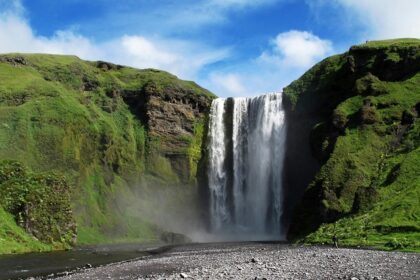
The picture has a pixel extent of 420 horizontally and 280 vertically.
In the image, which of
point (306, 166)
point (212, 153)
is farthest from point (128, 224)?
point (306, 166)

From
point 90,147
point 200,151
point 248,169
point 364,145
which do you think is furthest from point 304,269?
point 200,151

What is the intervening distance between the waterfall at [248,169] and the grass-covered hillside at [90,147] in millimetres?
6969

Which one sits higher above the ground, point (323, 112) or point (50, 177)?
point (323, 112)

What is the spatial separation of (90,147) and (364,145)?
160 ft

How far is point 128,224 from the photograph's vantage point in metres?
85.7

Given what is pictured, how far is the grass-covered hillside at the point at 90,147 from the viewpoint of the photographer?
65375 mm

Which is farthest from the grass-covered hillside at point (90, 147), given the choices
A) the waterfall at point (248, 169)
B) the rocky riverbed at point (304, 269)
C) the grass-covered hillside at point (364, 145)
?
the grass-covered hillside at point (364, 145)

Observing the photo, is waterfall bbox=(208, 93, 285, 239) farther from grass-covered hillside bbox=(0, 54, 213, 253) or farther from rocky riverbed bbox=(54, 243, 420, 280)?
rocky riverbed bbox=(54, 243, 420, 280)

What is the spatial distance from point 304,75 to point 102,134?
1678 inches

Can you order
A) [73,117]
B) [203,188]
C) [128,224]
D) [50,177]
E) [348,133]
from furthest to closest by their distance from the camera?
[203,188], [73,117], [128,224], [348,133], [50,177]

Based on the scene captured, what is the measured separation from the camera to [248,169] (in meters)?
95.8

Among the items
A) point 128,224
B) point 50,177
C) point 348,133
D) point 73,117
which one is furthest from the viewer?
point 73,117

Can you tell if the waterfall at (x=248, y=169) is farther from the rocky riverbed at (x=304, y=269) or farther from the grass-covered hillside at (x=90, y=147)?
the rocky riverbed at (x=304, y=269)

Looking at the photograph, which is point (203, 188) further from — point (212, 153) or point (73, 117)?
point (73, 117)
